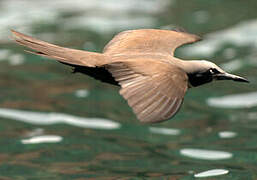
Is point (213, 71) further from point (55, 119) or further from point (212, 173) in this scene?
point (55, 119)

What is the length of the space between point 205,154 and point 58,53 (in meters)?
3.58

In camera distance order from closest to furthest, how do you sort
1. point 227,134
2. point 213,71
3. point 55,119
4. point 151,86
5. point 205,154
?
point 151,86 → point 213,71 → point 205,154 → point 227,134 → point 55,119

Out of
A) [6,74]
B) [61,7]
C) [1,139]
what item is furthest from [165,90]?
[61,7]

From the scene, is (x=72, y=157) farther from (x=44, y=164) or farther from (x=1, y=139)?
(x=1, y=139)

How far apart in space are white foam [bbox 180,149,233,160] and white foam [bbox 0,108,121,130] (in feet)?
4.27

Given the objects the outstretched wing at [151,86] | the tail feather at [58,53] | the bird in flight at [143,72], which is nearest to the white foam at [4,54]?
the bird in flight at [143,72]

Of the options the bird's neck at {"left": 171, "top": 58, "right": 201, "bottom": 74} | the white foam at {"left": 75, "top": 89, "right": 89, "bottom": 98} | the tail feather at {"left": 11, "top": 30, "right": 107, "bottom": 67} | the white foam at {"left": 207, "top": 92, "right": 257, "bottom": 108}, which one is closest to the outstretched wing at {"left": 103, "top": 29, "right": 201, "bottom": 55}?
the bird's neck at {"left": 171, "top": 58, "right": 201, "bottom": 74}

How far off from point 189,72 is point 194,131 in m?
3.60

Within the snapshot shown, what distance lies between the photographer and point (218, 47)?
12.5 metres

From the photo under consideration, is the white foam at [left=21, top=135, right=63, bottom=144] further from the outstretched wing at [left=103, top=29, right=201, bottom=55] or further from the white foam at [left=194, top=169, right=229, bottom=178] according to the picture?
the outstretched wing at [left=103, top=29, right=201, bottom=55]

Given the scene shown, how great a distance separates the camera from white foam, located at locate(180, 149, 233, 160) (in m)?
8.48

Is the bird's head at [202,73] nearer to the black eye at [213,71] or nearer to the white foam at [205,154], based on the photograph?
the black eye at [213,71]

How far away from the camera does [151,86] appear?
17.6 feet

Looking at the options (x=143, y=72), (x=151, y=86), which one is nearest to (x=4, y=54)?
(x=143, y=72)
